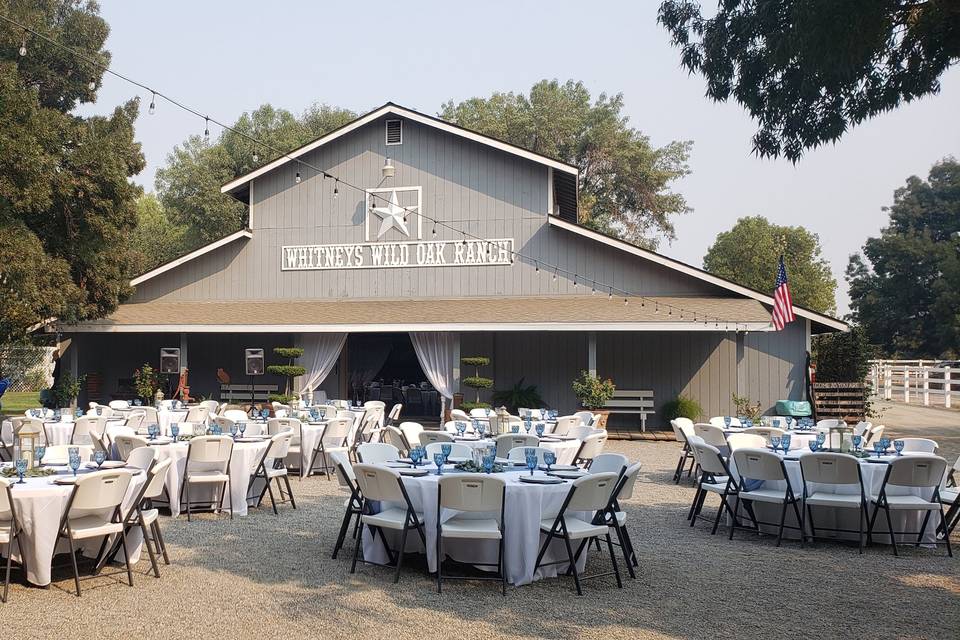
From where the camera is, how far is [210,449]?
912cm

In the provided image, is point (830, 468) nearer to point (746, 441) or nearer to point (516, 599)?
point (746, 441)

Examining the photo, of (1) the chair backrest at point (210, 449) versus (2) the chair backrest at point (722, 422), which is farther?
(2) the chair backrest at point (722, 422)

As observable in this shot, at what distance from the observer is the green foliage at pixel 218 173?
35281mm

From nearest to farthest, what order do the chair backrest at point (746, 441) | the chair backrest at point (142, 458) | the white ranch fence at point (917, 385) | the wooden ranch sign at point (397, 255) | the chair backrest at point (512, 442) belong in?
1. the chair backrest at point (142, 458)
2. the chair backrest at point (746, 441)
3. the chair backrest at point (512, 442)
4. the wooden ranch sign at point (397, 255)
5. the white ranch fence at point (917, 385)

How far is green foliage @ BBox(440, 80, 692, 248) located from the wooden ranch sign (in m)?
19.4

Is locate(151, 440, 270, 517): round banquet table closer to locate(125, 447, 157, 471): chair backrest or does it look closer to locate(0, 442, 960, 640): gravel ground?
locate(0, 442, 960, 640): gravel ground

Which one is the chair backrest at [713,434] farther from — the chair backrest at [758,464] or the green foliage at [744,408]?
the green foliage at [744,408]

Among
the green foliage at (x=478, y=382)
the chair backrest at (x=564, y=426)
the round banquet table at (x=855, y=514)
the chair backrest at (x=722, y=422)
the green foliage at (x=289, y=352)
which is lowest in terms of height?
the round banquet table at (x=855, y=514)

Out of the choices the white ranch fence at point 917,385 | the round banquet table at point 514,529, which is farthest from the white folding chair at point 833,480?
the white ranch fence at point 917,385

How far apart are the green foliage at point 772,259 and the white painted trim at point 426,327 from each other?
30.5 metres

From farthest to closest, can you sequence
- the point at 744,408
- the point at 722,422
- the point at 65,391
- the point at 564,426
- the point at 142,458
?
1. the point at 65,391
2. the point at 744,408
3. the point at 564,426
4. the point at 722,422
5. the point at 142,458

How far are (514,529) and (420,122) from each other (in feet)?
49.5

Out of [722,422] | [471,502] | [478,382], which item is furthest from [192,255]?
[471,502]

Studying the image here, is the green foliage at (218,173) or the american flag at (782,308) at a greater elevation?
the green foliage at (218,173)
